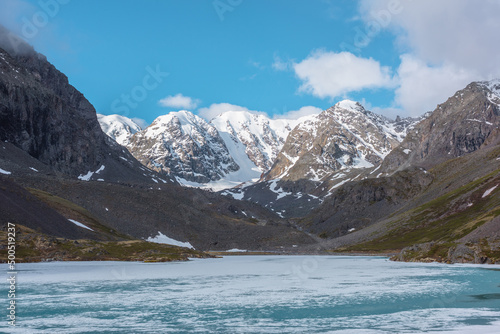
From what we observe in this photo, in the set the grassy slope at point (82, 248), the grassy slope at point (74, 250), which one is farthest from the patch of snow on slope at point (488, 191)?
the grassy slope at point (74, 250)

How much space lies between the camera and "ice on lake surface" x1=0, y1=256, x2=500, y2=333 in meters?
31.4

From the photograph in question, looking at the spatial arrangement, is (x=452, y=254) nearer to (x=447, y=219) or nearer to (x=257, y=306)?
(x=257, y=306)

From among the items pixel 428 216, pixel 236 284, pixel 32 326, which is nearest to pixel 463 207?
pixel 428 216

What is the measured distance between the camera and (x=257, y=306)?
134 ft

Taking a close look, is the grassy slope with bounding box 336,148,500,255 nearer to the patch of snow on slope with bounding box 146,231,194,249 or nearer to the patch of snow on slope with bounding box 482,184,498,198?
the patch of snow on slope with bounding box 482,184,498,198

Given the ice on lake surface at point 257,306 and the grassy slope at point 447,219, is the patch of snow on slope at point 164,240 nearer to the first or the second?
the grassy slope at point 447,219

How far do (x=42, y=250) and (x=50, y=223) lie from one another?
81.4 feet

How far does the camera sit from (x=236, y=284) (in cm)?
6047

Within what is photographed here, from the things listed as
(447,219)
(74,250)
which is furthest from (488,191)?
(74,250)

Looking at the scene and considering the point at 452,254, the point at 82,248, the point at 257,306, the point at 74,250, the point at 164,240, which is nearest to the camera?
the point at 257,306

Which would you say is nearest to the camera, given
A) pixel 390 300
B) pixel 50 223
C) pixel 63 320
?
pixel 63 320

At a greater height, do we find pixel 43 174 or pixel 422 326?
pixel 43 174

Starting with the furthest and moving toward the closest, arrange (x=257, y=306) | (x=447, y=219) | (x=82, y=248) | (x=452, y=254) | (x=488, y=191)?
(x=447, y=219) → (x=488, y=191) → (x=82, y=248) → (x=452, y=254) → (x=257, y=306)

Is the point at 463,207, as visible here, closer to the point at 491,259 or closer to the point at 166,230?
the point at 491,259
